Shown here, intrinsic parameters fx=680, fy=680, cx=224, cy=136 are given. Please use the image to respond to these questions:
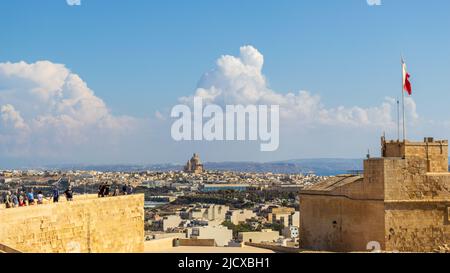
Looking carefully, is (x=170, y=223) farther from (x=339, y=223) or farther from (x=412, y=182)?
(x=412, y=182)

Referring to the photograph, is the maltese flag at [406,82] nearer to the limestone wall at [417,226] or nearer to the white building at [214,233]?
the limestone wall at [417,226]

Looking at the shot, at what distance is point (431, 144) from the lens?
1833 cm

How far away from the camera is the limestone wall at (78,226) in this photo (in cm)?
1372

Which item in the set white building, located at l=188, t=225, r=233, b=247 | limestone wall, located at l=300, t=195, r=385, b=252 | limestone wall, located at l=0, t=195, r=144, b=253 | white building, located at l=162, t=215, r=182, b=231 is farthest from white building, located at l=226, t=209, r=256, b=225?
limestone wall, located at l=0, t=195, r=144, b=253

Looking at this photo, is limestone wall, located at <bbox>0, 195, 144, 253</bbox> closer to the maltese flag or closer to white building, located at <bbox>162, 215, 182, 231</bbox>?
the maltese flag

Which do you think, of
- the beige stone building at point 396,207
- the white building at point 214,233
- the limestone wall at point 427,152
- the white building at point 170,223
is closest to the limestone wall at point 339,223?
the beige stone building at point 396,207

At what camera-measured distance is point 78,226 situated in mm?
16141

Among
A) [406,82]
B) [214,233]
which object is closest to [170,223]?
[214,233]

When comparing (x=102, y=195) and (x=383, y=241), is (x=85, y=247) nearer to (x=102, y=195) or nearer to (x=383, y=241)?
(x=102, y=195)

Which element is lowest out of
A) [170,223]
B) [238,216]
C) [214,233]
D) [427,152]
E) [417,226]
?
[238,216]

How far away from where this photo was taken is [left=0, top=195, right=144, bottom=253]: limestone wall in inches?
540

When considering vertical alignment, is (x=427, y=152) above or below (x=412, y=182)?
above
